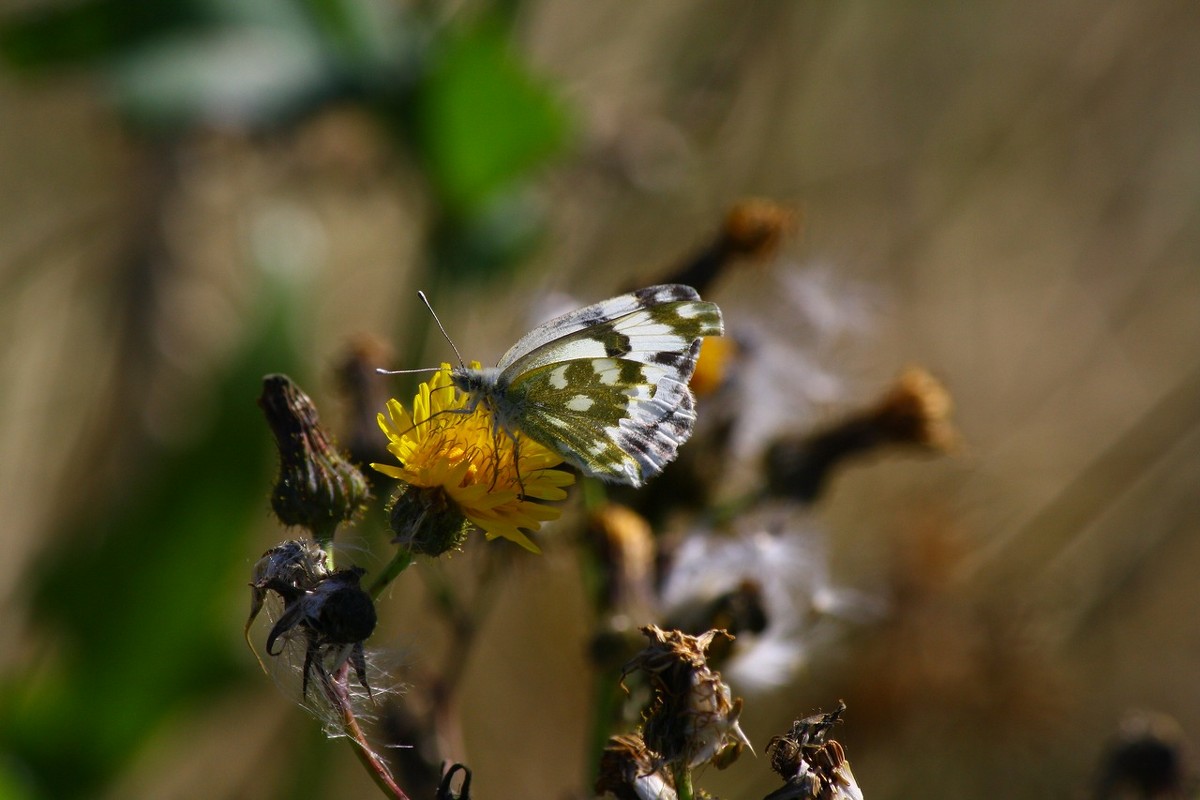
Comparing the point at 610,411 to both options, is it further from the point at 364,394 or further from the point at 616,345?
the point at 364,394

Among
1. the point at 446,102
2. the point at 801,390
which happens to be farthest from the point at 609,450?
the point at 446,102

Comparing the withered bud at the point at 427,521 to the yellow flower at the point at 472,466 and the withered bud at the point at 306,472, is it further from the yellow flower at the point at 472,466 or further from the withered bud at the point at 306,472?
the withered bud at the point at 306,472

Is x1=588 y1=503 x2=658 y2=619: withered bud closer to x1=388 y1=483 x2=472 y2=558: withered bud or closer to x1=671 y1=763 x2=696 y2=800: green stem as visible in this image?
x1=388 y1=483 x2=472 y2=558: withered bud

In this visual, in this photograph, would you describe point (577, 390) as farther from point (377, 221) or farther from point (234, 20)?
point (377, 221)

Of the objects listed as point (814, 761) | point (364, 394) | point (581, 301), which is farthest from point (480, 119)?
point (814, 761)

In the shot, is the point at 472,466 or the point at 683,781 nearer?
the point at 683,781

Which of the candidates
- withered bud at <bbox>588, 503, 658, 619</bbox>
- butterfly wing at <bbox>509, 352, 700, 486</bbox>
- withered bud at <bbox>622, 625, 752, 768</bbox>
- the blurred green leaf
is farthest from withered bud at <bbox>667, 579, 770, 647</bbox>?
the blurred green leaf
